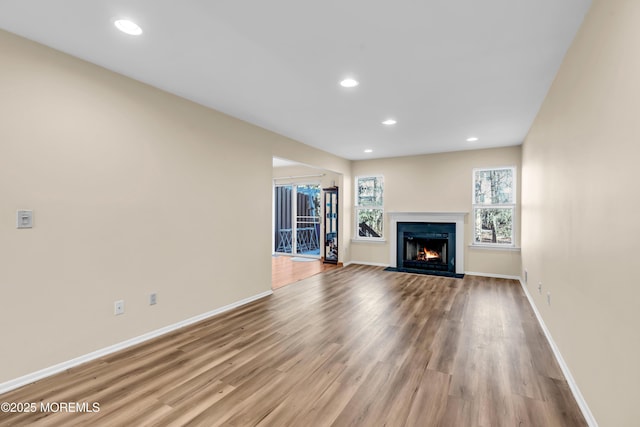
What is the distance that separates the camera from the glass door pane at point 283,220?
29.6 ft

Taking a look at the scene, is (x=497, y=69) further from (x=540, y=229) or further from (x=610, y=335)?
(x=610, y=335)

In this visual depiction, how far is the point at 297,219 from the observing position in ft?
28.9

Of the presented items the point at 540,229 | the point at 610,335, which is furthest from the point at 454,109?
the point at 610,335

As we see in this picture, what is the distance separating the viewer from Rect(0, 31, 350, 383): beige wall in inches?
86.7

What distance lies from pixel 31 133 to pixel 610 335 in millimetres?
3942

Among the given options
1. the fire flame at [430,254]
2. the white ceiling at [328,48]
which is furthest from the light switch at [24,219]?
the fire flame at [430,254]

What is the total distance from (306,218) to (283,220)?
781mm

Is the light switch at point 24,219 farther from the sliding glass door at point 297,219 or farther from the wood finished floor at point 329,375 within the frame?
the sliding glass door at point 297,219

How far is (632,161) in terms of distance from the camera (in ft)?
4.34

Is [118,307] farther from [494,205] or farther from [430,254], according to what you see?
[494,205]

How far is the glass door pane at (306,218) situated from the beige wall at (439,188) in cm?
175

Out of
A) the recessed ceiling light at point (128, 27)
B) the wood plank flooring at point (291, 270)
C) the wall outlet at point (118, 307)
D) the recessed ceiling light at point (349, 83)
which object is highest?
the recessed ceiling light at point (349, 83)

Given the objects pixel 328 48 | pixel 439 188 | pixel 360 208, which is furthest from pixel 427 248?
pixel 328 48

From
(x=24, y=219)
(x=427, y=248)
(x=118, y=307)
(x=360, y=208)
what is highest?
(x=360, y=208)
